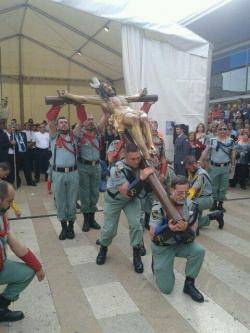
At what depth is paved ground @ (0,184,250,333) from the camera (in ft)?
9.78

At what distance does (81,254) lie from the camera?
4508 mm

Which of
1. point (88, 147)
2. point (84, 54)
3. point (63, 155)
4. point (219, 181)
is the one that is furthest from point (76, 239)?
point (84, 54)

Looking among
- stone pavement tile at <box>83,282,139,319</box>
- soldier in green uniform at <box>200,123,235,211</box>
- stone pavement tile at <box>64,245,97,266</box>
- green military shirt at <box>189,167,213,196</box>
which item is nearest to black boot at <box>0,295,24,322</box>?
stone pavement tile at <box>83,282,139,319</box>

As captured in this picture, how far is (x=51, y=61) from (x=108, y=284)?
9743 mm

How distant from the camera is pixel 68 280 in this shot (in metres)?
3.79

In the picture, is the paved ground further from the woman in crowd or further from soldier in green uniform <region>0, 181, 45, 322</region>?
the woman in crowd

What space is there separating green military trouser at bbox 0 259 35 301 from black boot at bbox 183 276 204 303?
144 cm

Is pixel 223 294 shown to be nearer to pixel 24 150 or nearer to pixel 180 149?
pixel 180 149

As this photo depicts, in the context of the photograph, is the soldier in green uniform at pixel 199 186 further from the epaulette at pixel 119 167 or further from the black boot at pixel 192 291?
the black boot at pixel 192 291

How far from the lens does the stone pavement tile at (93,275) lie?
374cm

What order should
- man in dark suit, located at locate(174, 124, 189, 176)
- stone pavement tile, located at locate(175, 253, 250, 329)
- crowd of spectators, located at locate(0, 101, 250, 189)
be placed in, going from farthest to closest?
crowd of spectators, located at locate(0, 101, 250, 189), man in dark suit, located at locate(174, 124, 189, 176), stone pavement tile, located at locate(175, 253, 250, 329)

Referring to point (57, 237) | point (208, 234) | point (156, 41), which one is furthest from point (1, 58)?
point (208, 234)

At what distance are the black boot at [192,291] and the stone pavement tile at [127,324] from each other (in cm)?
56

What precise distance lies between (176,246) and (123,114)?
53.4 inches
